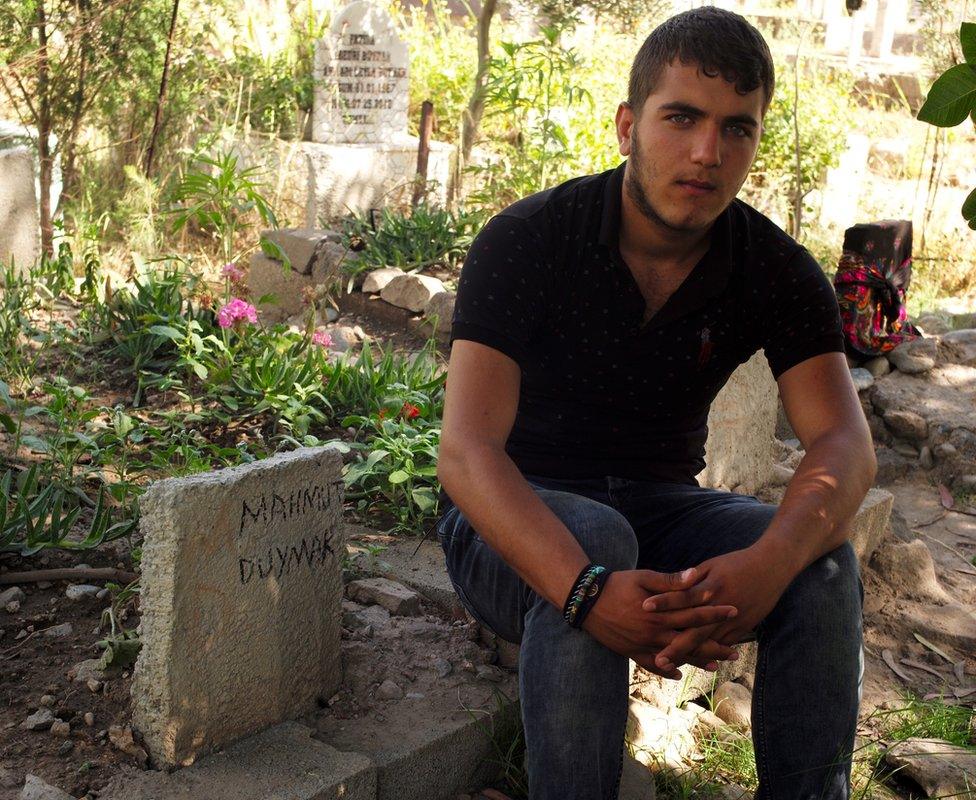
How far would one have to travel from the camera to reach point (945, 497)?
5.13m

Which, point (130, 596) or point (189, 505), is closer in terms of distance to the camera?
point (189, 505)

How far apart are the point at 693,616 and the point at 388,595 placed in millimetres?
1109

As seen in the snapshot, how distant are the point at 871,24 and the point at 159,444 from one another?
20.2 meters

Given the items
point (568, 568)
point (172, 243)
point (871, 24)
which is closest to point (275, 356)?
point (568, 568)

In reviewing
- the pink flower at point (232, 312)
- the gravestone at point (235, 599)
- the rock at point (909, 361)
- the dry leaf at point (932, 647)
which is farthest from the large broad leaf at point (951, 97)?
the rock at point (909, 361)

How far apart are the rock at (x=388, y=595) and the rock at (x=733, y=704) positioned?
87 centimetres

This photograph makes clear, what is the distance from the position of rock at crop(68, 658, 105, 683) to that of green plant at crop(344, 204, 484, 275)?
438 cm

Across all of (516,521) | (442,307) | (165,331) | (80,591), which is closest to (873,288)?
(442,307)

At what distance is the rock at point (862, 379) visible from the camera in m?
5.75

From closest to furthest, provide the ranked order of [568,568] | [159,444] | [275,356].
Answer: [568,568], [159,444], [275,356]

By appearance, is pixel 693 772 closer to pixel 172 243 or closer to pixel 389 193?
pixel 172 243

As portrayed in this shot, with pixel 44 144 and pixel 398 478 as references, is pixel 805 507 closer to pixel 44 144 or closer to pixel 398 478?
pixel 398 478

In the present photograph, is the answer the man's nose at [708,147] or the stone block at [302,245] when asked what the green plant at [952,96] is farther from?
the stone block at [302,245]

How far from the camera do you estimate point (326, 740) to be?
2.26m
